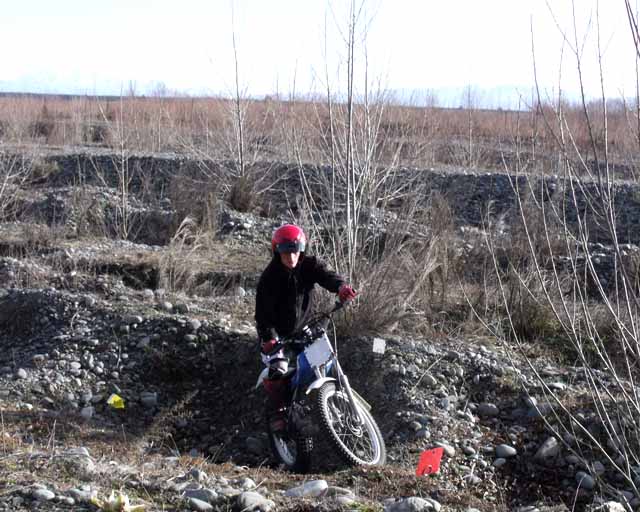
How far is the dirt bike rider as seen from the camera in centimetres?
565

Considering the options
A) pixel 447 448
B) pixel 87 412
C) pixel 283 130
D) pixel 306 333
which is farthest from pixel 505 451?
pixel 283 130

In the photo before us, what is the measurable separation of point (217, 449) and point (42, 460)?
5.71ft

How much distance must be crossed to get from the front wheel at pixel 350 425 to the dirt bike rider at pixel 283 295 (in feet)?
1.17

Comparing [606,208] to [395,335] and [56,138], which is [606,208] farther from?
[56,138]

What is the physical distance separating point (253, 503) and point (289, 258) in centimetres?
189

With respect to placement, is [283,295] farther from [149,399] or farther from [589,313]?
[589,313]

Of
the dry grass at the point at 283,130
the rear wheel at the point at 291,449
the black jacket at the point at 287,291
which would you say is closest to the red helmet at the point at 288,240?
the black jacket at the point at 287,291

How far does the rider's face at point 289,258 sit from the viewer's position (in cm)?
568

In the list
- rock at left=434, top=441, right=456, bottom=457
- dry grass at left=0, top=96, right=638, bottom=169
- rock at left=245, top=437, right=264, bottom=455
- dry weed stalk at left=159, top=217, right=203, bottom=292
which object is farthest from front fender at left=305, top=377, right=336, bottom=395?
dry weed stalk at left=159, top=217, right=203, bottom=292

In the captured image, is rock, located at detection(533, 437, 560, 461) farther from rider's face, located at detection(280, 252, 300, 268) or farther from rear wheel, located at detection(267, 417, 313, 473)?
rider's face, located at detection(280, 252, 300, 268)

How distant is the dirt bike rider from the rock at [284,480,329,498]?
104 centimetres

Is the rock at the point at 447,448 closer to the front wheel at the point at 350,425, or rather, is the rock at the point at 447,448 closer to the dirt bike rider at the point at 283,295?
the front wheel at the point at 350,425

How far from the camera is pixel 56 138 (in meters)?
26.3

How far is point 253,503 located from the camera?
4.25 metres
